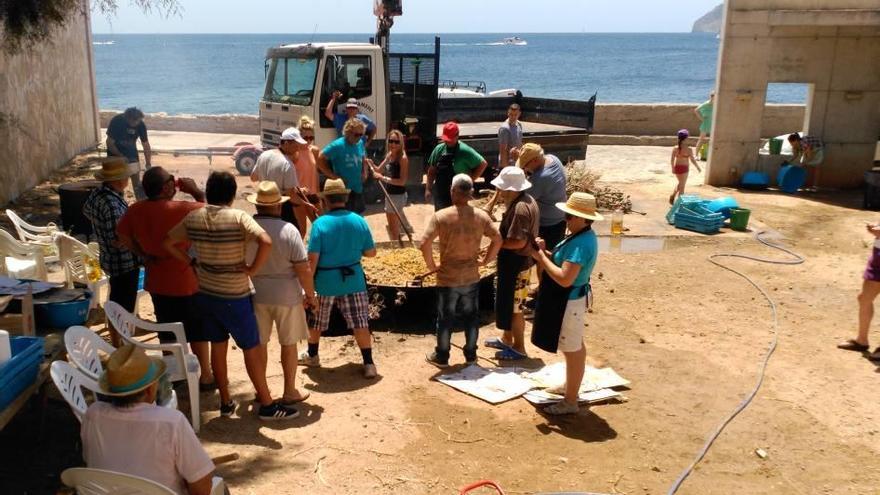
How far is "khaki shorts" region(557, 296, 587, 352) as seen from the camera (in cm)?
507

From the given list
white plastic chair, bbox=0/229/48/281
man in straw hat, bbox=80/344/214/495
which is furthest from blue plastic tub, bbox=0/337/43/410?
white plastic chair, bbox=0/229/48/281

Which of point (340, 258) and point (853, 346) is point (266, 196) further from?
point (853, 346)

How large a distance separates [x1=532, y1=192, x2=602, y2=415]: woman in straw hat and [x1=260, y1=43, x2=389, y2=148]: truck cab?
6.89m

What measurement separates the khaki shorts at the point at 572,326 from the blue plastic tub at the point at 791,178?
10725 mm

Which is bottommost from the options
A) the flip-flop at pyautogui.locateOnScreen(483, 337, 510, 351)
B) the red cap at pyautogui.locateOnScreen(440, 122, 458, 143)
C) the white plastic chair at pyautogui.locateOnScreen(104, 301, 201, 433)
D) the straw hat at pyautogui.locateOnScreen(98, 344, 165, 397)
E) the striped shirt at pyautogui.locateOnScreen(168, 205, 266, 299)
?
the flip-flop at pyautogui.locateOnScreen(483, 337, 510, 351)

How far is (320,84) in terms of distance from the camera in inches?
453

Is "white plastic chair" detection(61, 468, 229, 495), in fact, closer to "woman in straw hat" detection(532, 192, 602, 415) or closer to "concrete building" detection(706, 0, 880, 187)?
"woman in straw hat" detection(532, 192, 602, 415)

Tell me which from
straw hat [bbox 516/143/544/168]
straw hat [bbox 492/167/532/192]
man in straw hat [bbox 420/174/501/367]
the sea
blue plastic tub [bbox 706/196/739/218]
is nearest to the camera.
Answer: man in straw hat [bbox 420/174/501/367]

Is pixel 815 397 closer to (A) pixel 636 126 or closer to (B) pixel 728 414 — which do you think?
(B) pixel 728 414

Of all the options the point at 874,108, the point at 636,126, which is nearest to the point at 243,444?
the point at 874,108

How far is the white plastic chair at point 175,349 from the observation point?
15.4ft

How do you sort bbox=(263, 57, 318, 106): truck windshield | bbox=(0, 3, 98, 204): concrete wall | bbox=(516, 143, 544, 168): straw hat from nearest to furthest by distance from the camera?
1. bbox=(516, 143, 544, 168): straw hat
2. bbox=(0, 3, 98, 204): concrete wall
3. bbox=(263, 57, 318, 106): truck windshield

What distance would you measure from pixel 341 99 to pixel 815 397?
27.2 ft

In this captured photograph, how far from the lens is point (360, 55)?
1187cm
